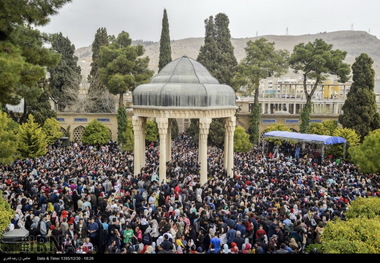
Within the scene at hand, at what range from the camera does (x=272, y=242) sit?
1101 centimetres

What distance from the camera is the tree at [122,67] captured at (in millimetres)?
37250

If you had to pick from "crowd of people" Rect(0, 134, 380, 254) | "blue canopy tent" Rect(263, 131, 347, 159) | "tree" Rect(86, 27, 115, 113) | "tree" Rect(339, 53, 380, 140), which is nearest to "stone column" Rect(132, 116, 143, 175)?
"crowd of people" Rect(0, 134, 380, 254)

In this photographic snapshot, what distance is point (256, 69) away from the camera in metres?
37.5

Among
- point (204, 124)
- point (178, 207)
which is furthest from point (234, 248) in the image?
point (204, 124)

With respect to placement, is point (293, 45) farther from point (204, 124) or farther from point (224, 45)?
point (204, 124)

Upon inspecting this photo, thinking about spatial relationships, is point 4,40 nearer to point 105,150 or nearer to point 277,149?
point 105,150

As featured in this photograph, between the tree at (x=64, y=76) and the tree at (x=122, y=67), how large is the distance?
4673mm

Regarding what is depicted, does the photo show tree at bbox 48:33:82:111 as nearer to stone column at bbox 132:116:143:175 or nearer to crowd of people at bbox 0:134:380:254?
crowd of people at bbox 0:134:380:254

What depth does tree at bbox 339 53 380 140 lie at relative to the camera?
3078 cm

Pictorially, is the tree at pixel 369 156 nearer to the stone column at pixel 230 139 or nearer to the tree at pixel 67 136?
the stone column at pixel 230 139

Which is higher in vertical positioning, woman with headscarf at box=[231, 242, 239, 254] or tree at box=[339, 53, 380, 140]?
tree at box=[339, 53, 380, 140]

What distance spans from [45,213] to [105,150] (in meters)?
21.3

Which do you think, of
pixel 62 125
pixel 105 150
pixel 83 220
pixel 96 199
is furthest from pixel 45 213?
pixel 62 125

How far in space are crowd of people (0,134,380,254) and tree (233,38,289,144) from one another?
13.7 meters
